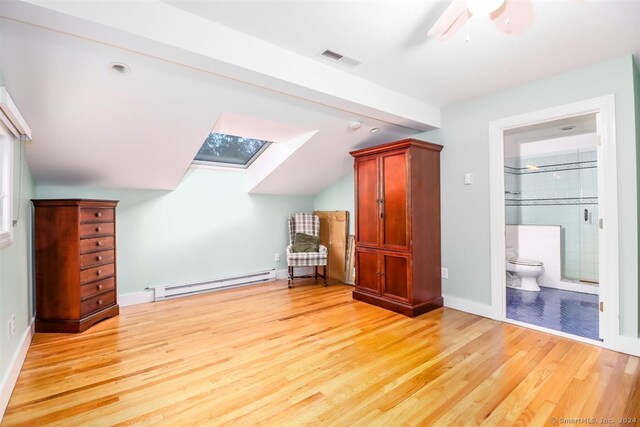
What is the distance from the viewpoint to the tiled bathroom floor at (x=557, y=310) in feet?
9.20

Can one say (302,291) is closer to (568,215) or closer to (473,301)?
(473,301)

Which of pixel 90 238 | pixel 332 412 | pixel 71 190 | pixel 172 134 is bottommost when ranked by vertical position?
pixel 332 412

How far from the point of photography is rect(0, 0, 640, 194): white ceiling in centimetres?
176

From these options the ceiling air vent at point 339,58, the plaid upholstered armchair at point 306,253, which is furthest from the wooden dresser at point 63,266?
the ceiling air vent at point 339,58

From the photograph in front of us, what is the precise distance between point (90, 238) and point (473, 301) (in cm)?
387

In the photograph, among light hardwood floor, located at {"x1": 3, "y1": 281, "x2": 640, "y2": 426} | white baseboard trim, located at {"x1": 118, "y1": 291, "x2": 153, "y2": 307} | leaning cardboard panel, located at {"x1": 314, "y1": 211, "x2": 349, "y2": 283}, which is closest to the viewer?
light hardwood floor, located at {"x1": 3, "y1": 281, "x2": 640, "y2": 426}

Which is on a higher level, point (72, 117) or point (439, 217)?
point (72, 117)

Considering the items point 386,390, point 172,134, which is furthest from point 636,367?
point 172,134

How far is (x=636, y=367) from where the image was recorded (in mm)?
2096

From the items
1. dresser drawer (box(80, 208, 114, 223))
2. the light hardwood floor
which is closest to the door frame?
the light hardwood floor

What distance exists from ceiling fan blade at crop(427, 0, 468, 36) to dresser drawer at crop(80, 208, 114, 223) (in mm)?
3186

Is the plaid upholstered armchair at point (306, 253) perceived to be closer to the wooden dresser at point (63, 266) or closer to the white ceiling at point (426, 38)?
the wooden dresser at point (63, 266)

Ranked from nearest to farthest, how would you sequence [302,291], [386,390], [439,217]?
[386,390], [439,217], [302,291]

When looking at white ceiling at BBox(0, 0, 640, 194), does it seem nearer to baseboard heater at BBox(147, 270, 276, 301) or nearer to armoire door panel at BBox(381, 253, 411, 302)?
baseboard heater at BBox(147, 270, 276, 301)
